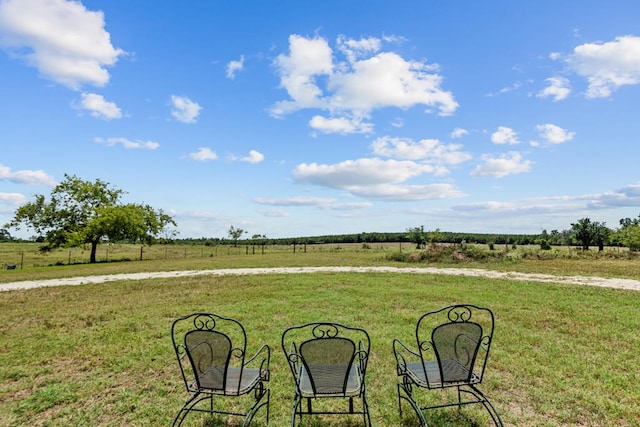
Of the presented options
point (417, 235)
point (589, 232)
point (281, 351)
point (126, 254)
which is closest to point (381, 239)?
point (417, 235)

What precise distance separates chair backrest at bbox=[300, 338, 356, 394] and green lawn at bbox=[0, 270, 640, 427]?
64cm

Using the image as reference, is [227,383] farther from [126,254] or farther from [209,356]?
[126,254]

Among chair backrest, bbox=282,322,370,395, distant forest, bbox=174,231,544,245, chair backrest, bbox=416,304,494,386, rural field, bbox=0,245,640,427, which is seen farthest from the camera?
distant forest, bbox=174,231,544,245

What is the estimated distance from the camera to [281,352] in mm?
4934

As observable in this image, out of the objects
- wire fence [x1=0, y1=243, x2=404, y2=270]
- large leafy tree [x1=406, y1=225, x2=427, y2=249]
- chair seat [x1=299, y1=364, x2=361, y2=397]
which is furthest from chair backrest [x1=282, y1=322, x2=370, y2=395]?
large leafy tree [x1=406, y1=225, x2=427, y2=249]

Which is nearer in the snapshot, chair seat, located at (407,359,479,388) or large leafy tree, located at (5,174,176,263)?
chair seat, located at (407,359,479,388)

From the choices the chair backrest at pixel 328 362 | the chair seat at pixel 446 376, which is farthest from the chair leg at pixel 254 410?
the chair seat at pixel 446 376

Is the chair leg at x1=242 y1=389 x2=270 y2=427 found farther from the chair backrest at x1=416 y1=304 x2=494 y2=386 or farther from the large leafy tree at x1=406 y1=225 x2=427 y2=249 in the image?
the large leafy tree at x1=406 y1=225 x2=427 y2=249

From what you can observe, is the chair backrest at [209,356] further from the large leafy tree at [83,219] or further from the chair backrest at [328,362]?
the large leafy tree at [83,219]

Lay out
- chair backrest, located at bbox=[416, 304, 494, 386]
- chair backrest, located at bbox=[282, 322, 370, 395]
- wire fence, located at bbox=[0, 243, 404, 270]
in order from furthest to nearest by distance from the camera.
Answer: wire fence, located at bbox=[0, 243, 404, 270]
chair backrest, located at bbox=[416, 304, 494, 386]
chair backrest, located at bbox=[282, 322, 370, 395]

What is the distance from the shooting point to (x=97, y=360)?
15.8 ft

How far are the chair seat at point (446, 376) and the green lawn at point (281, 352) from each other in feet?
1.57

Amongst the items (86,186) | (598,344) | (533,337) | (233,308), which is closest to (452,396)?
(533,337)

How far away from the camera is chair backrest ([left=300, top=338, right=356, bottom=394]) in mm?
2746
